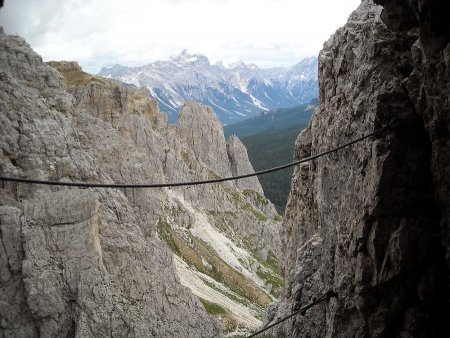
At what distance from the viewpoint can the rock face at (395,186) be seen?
1020cm

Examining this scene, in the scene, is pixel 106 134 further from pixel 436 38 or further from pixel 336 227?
pixel 436 38

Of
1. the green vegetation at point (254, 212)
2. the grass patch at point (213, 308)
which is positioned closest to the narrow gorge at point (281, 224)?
the grass patch at point (213, 308)

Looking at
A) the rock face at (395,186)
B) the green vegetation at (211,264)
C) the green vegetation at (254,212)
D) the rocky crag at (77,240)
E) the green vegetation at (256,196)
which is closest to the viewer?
the rock face at (395,186)

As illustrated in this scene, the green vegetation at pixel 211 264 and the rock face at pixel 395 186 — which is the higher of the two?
the rock face at pixel 395 186

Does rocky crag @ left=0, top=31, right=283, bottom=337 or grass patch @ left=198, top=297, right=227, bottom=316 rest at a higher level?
rocky crag @ left=0, top=31, right=283, bottom=337

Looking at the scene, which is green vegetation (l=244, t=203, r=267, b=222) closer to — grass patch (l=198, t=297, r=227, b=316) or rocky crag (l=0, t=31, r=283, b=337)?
rocky crag (l=0, t=31, r=283, b=337)

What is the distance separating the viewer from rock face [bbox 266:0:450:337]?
33.4ft

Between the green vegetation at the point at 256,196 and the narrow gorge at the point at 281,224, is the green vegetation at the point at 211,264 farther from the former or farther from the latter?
the green vegetation at the point at 256,196

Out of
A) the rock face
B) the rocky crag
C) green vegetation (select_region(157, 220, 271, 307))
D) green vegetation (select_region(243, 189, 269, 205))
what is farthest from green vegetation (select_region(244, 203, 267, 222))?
the rock face

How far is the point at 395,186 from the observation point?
11.1 meters

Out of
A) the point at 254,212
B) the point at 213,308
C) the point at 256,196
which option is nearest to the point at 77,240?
the point at 213,308

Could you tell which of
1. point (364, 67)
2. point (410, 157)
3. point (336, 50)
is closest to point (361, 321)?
point (410, 157)

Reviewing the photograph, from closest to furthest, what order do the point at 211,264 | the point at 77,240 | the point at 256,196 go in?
1. the point at 77,240
2. the point at 211,264
3. the point at 256,196

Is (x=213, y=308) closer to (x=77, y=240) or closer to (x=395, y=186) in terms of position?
(x=77, y=240)
